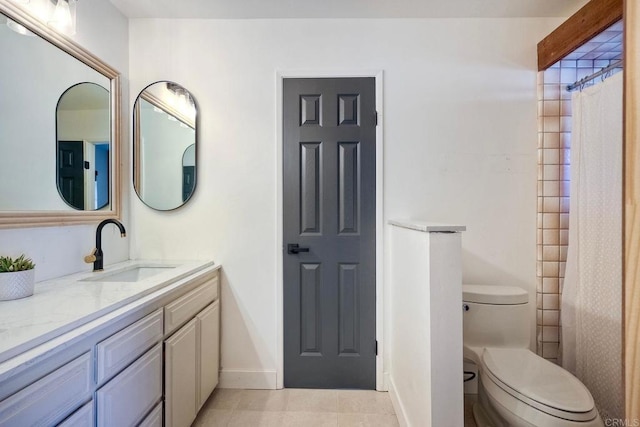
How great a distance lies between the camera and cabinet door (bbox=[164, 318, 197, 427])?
132cm

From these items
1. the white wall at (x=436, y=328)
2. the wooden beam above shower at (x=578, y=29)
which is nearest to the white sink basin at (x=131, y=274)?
the white wall at (x=436, y=328)

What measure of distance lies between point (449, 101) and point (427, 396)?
171cm

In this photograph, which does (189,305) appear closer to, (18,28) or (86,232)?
(86,232)

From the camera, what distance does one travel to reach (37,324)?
0.85 m

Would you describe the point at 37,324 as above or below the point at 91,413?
above

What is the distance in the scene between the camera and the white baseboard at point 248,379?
1.93m

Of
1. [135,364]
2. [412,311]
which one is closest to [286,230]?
[412,311]

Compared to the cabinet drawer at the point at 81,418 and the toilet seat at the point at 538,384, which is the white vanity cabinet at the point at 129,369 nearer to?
the cabinet drawer at the point at 81,418

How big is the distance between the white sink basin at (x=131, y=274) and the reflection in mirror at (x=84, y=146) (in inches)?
15.5

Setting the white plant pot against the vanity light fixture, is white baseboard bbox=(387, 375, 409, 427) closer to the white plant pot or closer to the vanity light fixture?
the white plant pot

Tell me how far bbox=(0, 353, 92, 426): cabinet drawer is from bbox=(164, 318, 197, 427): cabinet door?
44 cm

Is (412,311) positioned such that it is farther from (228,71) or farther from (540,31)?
(540,31)

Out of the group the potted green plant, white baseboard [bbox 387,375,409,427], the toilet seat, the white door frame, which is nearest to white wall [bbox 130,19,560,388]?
the white door frame

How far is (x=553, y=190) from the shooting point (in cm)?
190
